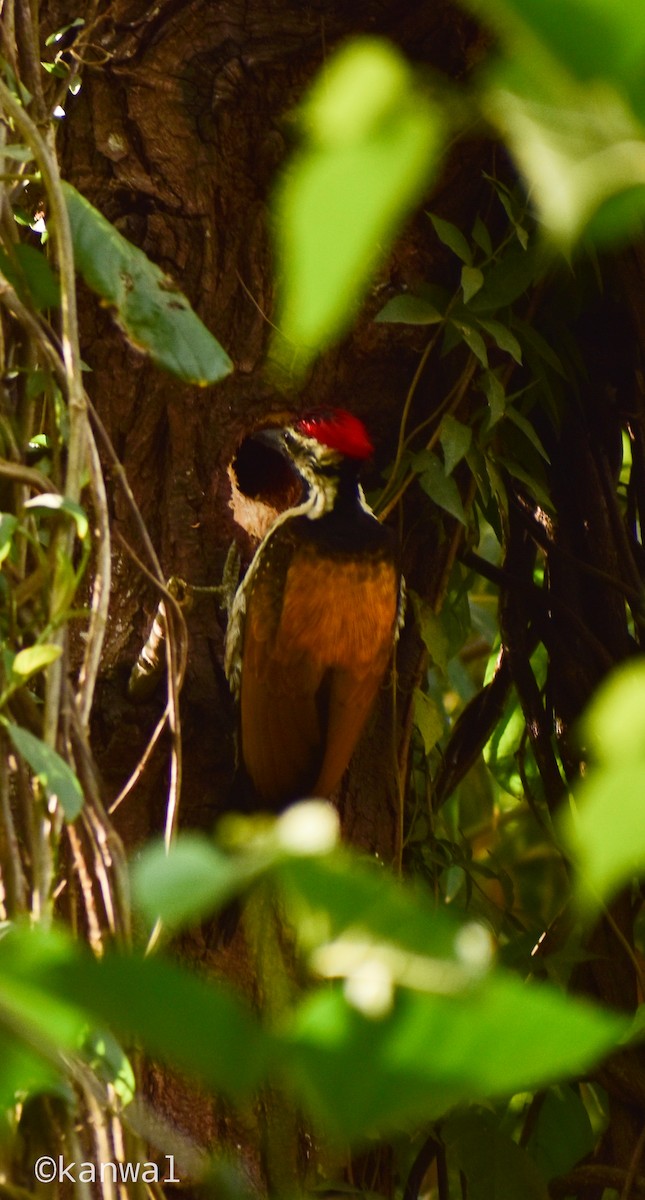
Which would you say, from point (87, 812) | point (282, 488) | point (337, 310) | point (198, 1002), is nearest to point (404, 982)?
point (198, 1002)

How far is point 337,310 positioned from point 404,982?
7.8 inches

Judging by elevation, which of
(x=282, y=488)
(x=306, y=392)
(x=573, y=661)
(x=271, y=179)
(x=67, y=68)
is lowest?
(x=573, y=661)

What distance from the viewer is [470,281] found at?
1883mm

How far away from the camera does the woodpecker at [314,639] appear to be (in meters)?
1.85

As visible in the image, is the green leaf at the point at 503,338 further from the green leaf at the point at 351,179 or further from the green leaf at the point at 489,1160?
the green leaf at the point at 351,179

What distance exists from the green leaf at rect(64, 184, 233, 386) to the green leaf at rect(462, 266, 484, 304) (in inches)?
27.6

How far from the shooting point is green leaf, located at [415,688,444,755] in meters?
2.00

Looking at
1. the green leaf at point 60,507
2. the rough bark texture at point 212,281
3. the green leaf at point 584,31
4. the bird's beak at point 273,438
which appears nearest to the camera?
the green leaf at point 584,31

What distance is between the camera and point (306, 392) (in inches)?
77.7

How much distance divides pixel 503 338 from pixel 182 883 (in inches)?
63.2

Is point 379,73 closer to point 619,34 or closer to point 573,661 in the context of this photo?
point 619,34

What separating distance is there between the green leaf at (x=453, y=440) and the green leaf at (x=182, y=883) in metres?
1.50

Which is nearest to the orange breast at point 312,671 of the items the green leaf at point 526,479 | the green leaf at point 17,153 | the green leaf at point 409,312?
the green leaf at point 526,479

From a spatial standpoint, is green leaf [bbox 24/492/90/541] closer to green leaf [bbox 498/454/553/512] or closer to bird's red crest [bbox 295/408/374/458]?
bird's red crest [bbox 295/408/374/458]
